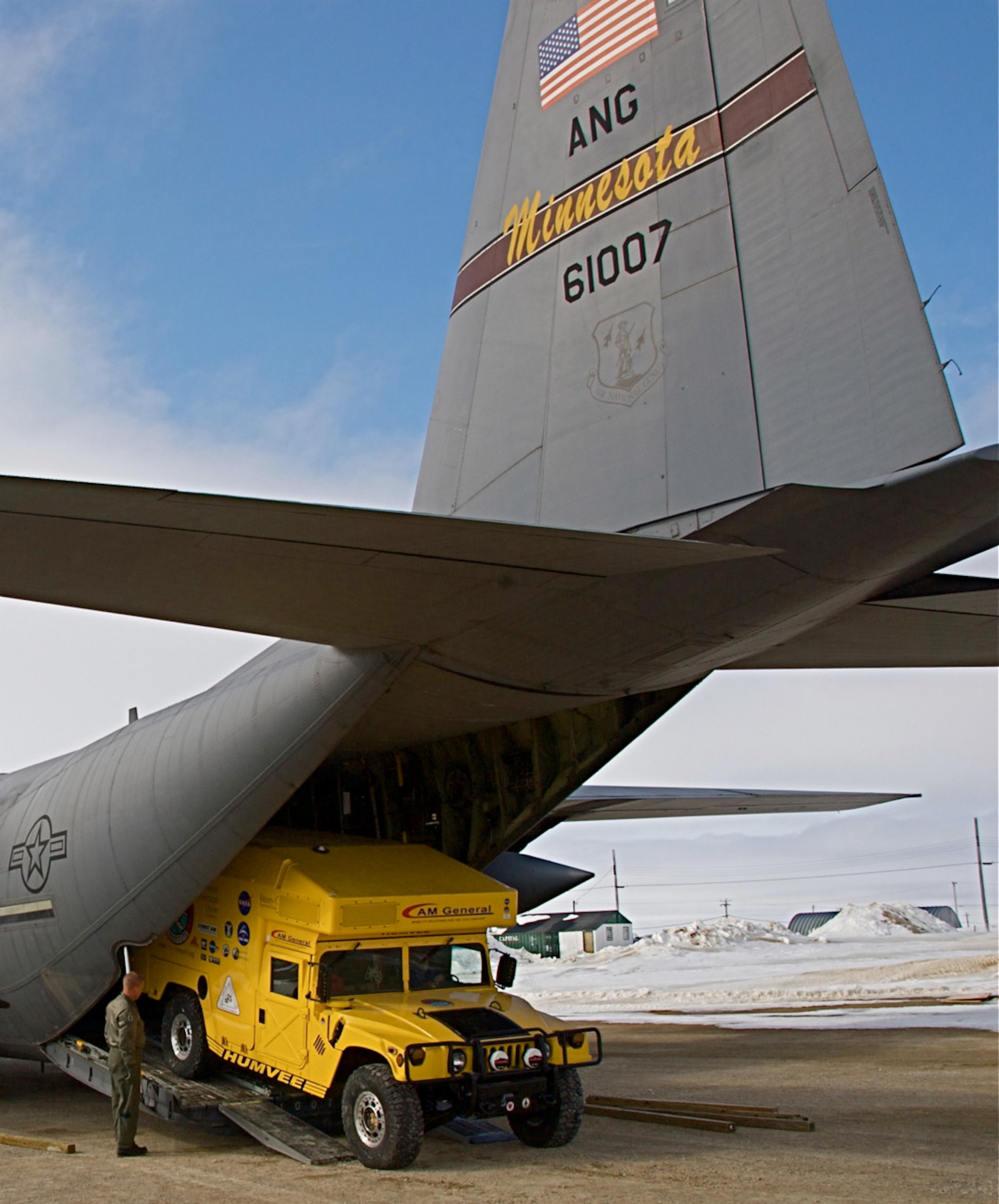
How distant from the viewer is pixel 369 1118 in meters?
7.00

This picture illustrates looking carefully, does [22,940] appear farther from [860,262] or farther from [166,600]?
[860,262]

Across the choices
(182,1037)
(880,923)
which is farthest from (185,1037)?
(880,923)

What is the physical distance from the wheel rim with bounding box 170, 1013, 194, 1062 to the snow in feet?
32.4

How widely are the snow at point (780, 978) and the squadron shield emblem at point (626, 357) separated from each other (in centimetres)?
1173

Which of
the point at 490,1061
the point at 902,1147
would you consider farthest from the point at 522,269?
the point at 902,1147

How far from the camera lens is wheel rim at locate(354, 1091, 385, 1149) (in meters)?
6.90

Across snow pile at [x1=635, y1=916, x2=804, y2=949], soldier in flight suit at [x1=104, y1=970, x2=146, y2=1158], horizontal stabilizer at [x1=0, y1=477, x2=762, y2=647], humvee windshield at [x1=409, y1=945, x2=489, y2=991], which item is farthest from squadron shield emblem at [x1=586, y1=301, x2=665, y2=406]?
snow pile at [x1=635, y1=916, x2=804, y2=949]

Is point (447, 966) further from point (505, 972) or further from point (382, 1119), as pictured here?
point (382, 1119)

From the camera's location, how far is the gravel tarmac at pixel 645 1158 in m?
6.33

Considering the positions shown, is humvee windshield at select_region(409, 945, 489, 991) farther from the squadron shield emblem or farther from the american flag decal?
the american flag decal

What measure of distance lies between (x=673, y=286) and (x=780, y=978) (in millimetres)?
19224

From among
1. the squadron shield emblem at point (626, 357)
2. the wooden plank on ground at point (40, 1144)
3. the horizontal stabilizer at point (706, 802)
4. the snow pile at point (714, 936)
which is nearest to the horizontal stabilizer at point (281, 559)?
the squadron shield emblem at point (626, 357)

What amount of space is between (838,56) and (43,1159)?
856cm

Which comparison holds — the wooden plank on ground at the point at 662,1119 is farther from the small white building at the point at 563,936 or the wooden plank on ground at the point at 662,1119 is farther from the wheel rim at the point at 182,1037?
the small white building at the point at 563,936
